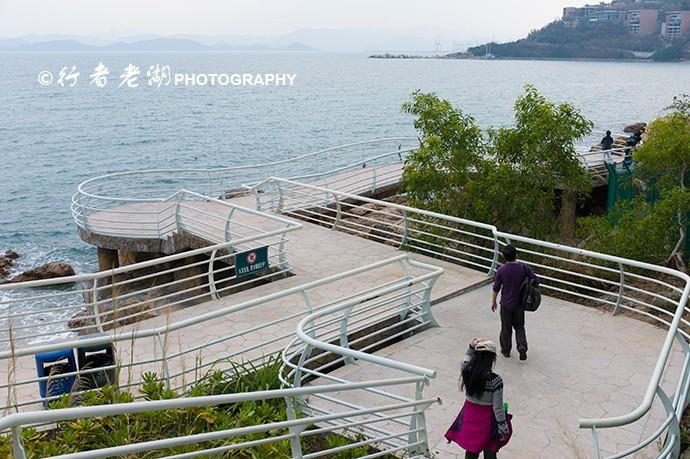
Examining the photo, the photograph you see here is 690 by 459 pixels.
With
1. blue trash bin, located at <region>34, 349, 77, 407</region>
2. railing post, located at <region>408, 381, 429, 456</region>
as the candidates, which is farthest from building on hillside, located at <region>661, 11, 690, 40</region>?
blue trash bin, located at <region>34, 349, 77, 407</region>

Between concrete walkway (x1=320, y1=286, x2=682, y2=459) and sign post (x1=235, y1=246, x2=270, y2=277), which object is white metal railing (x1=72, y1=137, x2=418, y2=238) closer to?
sign post (x1=235, y1=246, x2=270, y2=277)

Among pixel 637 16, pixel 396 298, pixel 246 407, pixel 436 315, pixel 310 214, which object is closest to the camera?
pixel 246 407

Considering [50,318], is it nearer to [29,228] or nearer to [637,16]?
[29,228]

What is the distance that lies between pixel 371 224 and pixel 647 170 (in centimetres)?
728

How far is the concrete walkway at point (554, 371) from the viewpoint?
7.70 metres

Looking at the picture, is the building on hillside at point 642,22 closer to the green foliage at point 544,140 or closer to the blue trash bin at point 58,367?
the green foliage at point 544,140

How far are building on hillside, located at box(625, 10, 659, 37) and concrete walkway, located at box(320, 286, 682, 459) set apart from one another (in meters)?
192

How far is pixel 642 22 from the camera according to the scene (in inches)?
7382

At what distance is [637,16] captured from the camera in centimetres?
18750

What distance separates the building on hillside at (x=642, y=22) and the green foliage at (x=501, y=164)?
187453mm

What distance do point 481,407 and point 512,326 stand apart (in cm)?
336

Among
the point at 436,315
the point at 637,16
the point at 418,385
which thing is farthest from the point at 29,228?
the point at 637,16

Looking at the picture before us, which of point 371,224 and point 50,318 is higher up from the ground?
point 371,224

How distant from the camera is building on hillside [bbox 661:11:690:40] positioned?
583 feet
